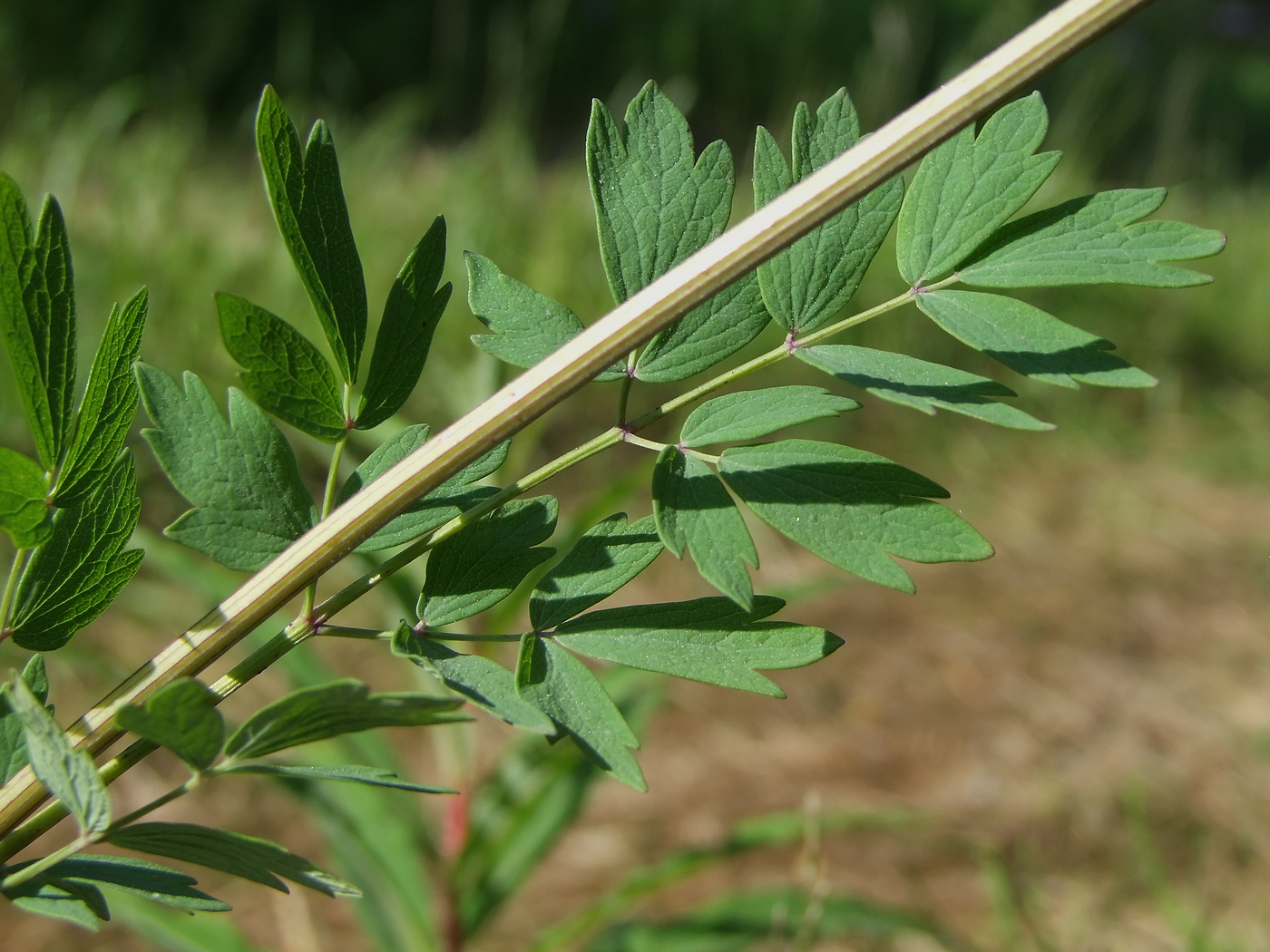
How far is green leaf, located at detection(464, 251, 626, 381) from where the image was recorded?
0.96 ft

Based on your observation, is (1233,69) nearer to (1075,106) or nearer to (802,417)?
(1075,106)

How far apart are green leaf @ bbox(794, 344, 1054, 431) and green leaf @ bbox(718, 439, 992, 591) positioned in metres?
0.02

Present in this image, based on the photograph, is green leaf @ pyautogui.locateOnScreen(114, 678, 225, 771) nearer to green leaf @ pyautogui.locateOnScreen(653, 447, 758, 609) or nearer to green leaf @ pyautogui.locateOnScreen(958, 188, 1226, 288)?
green leaf @ pyautogui.locateOnScreen(653, 447, 758, 609)

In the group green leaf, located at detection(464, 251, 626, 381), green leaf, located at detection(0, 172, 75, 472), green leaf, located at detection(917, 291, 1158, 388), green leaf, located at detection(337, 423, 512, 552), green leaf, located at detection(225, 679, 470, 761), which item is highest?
green leaf, located at detection(0, 172, 75, 472)

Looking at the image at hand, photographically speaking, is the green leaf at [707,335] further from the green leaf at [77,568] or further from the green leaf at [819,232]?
the green leaf at [77,568]

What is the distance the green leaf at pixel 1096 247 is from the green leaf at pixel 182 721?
21 centimetres

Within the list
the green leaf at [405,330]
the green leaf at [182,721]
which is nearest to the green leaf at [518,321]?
the green leaf at [405,330]

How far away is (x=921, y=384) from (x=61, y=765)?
210mm

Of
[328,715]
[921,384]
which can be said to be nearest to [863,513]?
[921,384]

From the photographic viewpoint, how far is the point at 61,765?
0.22m

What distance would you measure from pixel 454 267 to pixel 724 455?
2207mm

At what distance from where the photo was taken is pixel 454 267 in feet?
7.91

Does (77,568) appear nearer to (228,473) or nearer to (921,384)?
(228,473)

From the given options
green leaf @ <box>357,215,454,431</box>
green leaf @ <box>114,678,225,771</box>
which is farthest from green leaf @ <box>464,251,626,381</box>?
green leaf @ <box>114,678,225,771</box>
